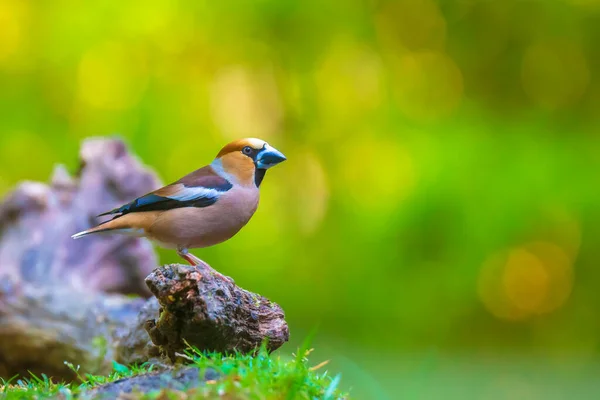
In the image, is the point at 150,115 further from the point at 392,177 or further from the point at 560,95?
the point at 560,95

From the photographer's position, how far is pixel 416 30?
10.1 m

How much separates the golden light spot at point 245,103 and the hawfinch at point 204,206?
19.2 ft

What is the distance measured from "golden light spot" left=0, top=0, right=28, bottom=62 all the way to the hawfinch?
282 inches

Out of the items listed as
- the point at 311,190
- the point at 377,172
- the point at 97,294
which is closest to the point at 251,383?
the point at 97,294

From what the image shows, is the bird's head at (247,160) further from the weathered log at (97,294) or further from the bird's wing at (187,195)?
the weathered log at (97,294)

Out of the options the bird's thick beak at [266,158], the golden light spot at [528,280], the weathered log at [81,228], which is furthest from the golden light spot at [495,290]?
the bird's thick beak at [266,158]

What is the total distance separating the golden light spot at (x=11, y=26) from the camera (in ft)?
32.4

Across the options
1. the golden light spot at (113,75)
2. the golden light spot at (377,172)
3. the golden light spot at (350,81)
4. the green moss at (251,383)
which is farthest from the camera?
the golden light spot at (350,81)

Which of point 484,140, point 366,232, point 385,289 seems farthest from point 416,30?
point 385,289

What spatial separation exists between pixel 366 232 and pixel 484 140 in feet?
6.27

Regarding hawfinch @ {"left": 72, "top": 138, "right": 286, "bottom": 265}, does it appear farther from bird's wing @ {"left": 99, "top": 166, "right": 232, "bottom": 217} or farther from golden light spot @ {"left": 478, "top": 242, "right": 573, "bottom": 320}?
golden light spot @ {"left": 478, "top": 242, "right": 573, "bottom": 320}

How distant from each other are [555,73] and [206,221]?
7.77 metres

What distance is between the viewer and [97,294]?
18.0ft

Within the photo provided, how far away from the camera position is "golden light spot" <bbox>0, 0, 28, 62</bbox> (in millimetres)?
9891
